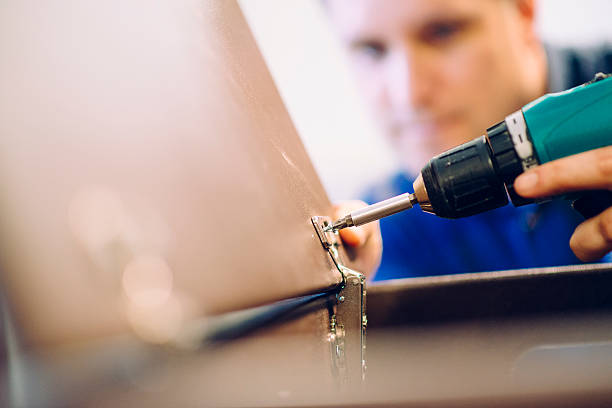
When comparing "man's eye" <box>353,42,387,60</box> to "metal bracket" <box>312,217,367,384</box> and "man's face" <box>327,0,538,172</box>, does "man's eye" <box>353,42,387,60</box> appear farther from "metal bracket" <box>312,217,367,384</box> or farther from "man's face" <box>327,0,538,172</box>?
"metal bracket" <box>312,217,367,384</box>

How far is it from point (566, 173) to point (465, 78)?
3.30 ft

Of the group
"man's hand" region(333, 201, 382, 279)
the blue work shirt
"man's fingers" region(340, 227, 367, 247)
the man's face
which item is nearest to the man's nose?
the man's face

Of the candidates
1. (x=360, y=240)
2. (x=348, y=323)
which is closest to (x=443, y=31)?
(x=360, y=240)

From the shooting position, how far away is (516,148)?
1.26 ft

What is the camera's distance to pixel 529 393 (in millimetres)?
152

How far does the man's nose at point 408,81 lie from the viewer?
1286 mm

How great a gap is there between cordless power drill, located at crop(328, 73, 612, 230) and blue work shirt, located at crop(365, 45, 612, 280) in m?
1.01

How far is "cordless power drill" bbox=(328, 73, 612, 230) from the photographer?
1.24 ft

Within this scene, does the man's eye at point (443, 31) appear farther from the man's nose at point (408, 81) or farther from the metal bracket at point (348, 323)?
the metal bracket at point (348, 323)

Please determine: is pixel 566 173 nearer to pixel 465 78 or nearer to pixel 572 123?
pixel 572 123

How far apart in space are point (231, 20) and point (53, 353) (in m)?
0.34

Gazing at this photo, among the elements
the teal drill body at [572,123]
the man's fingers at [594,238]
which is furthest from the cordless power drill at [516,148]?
the man's fingers at [594,238]

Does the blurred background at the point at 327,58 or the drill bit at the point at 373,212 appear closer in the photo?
the drill bit at the point at 373,212

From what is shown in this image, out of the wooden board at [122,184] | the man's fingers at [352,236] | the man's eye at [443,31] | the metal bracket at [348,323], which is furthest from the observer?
the man's eye at [443,31]
